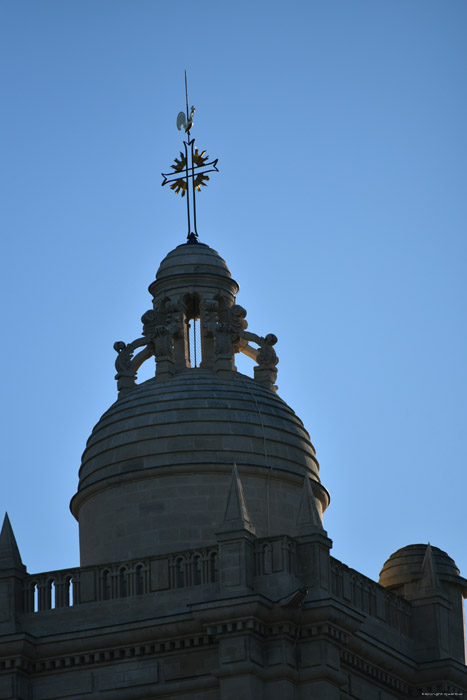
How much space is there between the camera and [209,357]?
7338 centimetres

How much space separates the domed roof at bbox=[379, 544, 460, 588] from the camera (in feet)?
234

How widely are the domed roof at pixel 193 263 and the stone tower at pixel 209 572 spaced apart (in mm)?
70

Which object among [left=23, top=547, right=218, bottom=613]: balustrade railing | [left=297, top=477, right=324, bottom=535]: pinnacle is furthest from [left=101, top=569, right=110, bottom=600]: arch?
[left=297, top=477, right=324, bottom=535]: pinnacle

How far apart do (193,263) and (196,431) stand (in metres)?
6.48

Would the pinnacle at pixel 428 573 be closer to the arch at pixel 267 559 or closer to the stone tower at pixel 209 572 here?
the stone tower at pixel 209 572

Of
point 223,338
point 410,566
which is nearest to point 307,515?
point 410,566

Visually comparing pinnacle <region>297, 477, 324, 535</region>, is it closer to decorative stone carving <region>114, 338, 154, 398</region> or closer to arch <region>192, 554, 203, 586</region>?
arch <region>192, 554, 203, 586</region>

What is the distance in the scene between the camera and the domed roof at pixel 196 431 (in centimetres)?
6919

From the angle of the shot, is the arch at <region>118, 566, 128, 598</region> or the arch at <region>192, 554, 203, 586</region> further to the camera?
the arch at <region>118, 566, 128, 598</region>

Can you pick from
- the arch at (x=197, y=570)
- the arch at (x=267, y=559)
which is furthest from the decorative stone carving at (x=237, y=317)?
the arch at (x=267, y=559)

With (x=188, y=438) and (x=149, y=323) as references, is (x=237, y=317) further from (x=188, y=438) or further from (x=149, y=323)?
(x=188, y=438)

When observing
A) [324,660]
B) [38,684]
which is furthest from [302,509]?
[38,684]

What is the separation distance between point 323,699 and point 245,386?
39.3 feet

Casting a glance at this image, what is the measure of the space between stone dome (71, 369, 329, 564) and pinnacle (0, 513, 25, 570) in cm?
268
